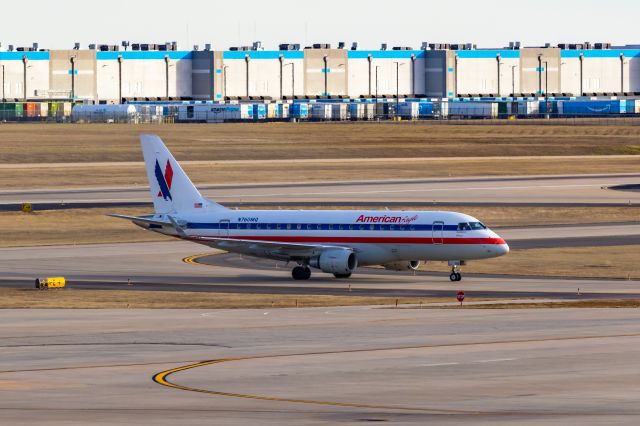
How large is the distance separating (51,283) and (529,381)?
37486mm

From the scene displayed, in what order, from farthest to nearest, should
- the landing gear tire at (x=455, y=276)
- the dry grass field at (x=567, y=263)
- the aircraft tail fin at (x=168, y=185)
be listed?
the aircraft tail fin at (x=168, y=185) → the dry grass field at (x=567, y=263) → the landing gear tire at (x=455, y=276)

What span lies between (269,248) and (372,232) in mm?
6021

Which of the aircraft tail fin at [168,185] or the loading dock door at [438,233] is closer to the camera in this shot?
the loading dock door at [438,233]

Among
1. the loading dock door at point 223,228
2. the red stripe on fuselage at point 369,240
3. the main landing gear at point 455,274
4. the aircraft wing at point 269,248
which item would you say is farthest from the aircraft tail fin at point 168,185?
the main landing gear at point 455,274

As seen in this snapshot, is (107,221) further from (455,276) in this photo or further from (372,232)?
(455,276)

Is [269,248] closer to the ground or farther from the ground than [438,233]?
closer to the ground

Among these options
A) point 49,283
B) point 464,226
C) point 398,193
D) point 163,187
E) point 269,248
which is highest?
point 163,187

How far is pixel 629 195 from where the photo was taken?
135375mm

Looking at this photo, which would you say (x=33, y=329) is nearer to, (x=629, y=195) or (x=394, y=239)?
(x=394, y=239)

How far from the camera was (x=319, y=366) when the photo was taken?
43.2 m

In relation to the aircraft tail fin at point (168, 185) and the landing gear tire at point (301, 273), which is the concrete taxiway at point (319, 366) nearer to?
the landing gear tire at point (301, 273)

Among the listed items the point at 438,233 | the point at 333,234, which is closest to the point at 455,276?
the point at 438,233

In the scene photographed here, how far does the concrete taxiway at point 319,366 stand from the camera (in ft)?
111

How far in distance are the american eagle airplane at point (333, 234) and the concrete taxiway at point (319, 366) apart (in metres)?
15.3
